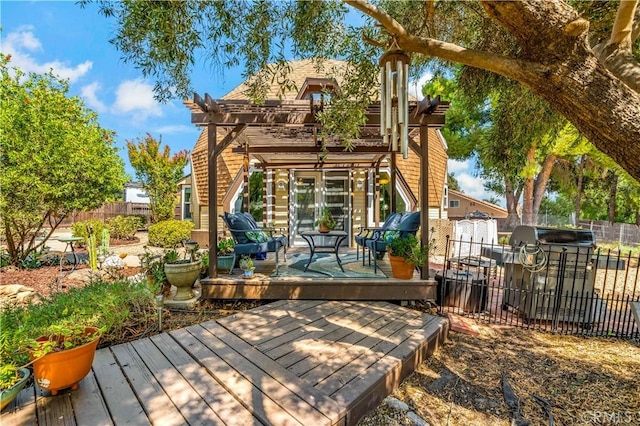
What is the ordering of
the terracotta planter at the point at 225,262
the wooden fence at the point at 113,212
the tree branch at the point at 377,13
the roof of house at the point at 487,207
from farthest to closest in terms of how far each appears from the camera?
the roof of house at the point at 487,207, the wooden fence at the point at 113,212, the terracotta planter at the point at 225,262, the tree branch at the point at 377,13

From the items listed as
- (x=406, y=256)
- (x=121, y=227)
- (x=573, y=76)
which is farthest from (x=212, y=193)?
(x=121, y=227)

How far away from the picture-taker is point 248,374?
2305 millimetres

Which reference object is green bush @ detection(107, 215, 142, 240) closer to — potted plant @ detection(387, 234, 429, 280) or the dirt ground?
the dirt ground

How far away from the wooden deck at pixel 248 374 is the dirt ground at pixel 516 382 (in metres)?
0.22

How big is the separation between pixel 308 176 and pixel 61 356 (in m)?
7.20

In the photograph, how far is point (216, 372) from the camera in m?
2.34

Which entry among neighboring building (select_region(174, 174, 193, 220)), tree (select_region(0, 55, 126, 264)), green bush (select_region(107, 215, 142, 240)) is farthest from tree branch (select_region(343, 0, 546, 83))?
green bush (select_region(107, 215, 142, 240))

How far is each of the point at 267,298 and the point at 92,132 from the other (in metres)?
6.67

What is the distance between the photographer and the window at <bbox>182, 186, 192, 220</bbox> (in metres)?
13.1

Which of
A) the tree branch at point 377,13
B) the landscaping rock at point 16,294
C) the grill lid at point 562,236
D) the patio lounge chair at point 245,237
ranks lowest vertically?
the landscaping rock at point 16,294

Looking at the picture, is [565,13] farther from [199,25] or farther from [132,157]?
[132,157]

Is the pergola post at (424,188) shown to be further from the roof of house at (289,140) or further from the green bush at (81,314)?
the green bush at (81,314)

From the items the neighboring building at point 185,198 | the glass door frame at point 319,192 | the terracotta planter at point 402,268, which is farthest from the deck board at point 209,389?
the neighboring building at point 185,198

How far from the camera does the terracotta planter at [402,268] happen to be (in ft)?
14.0
